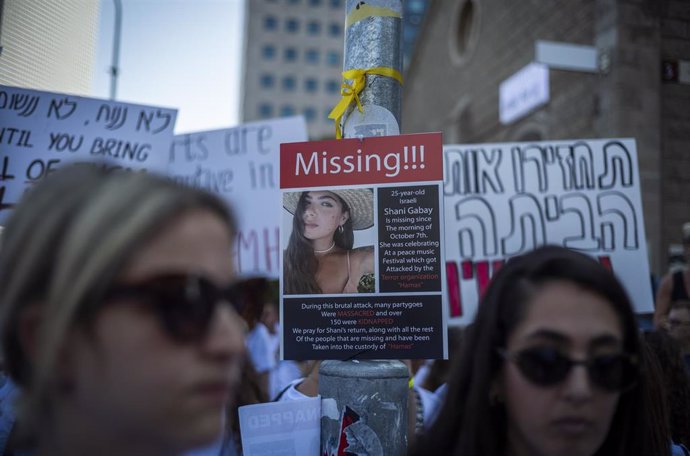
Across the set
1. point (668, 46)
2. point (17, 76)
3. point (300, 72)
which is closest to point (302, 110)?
point (300, 72)

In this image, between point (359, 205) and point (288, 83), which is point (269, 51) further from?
point (359, 205)

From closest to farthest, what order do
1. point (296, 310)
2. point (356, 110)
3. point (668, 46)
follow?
point (296, 310) < point (356, 110) < point (668, 46)

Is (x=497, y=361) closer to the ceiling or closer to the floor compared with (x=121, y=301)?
closer to the floor

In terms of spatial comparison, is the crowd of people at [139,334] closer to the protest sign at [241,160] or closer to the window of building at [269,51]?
the protest sign at [241,160]

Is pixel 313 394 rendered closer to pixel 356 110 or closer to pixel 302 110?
pixel 356 110

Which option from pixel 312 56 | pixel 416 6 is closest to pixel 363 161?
pixel 312 56

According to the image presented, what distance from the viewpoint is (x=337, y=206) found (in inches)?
95.7

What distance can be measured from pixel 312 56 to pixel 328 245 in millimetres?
70053

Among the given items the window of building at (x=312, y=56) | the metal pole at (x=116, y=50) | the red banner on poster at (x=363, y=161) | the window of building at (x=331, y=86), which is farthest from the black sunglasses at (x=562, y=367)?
the window of building at (x=312, y=56)

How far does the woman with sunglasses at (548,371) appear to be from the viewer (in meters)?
1.57

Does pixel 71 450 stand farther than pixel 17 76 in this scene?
No

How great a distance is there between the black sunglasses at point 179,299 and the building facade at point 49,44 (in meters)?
3.51

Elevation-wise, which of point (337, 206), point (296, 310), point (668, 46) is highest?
point (668, 46)

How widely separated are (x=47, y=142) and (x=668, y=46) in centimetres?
989
